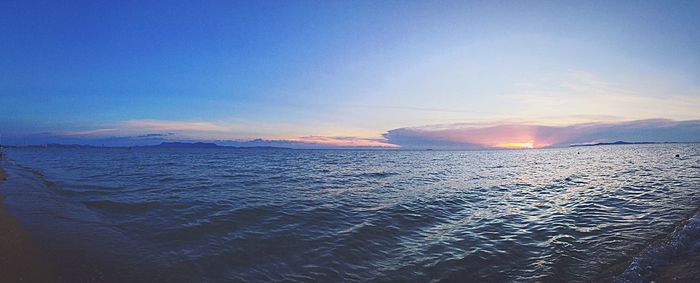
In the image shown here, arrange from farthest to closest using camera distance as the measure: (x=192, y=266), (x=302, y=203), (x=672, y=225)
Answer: (x=302, y=203)
(x=672, y=225)
(x=192, y=266)

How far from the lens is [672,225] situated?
11.6 metres

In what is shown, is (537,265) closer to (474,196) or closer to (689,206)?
(474,196)

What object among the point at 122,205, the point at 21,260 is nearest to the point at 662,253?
the point at 21,260

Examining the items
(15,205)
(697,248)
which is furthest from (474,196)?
(15,205)

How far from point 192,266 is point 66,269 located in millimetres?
2702

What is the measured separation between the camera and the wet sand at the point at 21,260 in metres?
6.48

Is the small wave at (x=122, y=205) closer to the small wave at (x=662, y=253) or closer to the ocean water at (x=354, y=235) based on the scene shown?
the ocean water at (x=354, y=235)

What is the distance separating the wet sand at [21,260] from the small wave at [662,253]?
1321 centimetres

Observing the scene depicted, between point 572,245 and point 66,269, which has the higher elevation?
point 66,269

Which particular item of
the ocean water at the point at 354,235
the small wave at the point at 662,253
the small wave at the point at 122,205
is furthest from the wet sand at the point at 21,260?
the small wave at the point at 662,253

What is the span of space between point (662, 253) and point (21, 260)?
17003 millimetres

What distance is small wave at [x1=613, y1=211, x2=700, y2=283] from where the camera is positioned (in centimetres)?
725

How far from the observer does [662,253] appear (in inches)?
337

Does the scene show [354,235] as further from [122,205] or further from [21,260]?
[122,205]
